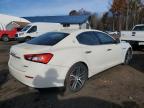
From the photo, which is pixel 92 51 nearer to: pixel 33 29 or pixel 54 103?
pixel 54 103

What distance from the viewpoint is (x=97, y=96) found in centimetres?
522

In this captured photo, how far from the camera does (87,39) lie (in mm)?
5996

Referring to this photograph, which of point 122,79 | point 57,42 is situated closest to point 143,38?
point 122,79

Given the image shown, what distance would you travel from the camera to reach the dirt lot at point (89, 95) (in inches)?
189

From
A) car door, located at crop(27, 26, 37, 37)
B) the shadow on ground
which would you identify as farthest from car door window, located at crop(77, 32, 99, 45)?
car door, located at crop(27, 26, 37, 37)

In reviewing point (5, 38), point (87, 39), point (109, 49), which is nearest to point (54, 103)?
point (87, 39)

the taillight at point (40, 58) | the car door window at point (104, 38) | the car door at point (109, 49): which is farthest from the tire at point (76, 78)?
the car door window at point (104, 38)

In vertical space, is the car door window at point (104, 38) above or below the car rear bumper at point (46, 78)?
above

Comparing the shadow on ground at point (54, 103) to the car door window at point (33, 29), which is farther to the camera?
the car door window at point (33, 29)

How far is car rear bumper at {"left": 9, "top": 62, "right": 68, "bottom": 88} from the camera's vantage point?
479 cm

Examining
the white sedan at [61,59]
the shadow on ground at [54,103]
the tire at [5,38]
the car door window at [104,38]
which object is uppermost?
the car door window at [104,38]

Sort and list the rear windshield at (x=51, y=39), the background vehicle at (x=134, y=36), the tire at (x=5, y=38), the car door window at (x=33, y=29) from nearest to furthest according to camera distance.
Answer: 1. the rear windshield at (x=51, y=39)
2. the background vehicle at (x=134, y=36)
3. the car door window at (x=33, y=29)
4. the tire at (x=5, y=38)

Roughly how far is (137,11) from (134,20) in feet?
7.62

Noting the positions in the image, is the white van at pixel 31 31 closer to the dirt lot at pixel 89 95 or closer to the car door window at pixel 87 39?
the dirt lot at pixel 89 95
